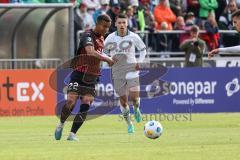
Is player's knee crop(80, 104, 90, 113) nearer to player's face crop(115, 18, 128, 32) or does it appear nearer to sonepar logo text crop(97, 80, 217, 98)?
player's face crop(115, 18, 128, 32)

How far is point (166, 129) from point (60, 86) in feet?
24.1

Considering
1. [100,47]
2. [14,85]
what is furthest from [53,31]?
[100,47]

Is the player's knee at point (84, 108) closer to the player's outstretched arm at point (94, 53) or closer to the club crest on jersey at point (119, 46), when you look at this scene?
the player's outstretched arm at point (94, 53)

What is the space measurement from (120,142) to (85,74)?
1.81 m

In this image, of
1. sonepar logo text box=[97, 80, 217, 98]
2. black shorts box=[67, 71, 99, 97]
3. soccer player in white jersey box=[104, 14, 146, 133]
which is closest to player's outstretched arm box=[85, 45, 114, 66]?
black shorts box=[67, 71, 99, 97]

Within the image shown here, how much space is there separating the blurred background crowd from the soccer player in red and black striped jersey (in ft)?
38.5

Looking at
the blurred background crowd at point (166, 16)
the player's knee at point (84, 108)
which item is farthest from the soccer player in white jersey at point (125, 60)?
the blurred background crowd at point (166, 16)

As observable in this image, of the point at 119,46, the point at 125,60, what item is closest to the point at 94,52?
the point at 119,46

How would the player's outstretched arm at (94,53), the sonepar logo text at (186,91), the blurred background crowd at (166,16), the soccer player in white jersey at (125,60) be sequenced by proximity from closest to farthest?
the player's outstretched arm at (94,53) < the soccer player in white jersey at (125,60) < the sonepar logo text at (186,91) < the blurred background crowd at (166,16)

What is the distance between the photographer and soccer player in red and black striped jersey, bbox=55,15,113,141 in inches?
704

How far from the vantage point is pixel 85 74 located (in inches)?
Result: 718

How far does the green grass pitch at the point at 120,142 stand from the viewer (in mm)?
14164

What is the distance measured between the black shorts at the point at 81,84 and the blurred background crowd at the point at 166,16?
1199 centimetres

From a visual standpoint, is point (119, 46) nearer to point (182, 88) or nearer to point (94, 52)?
point (94, 52)
